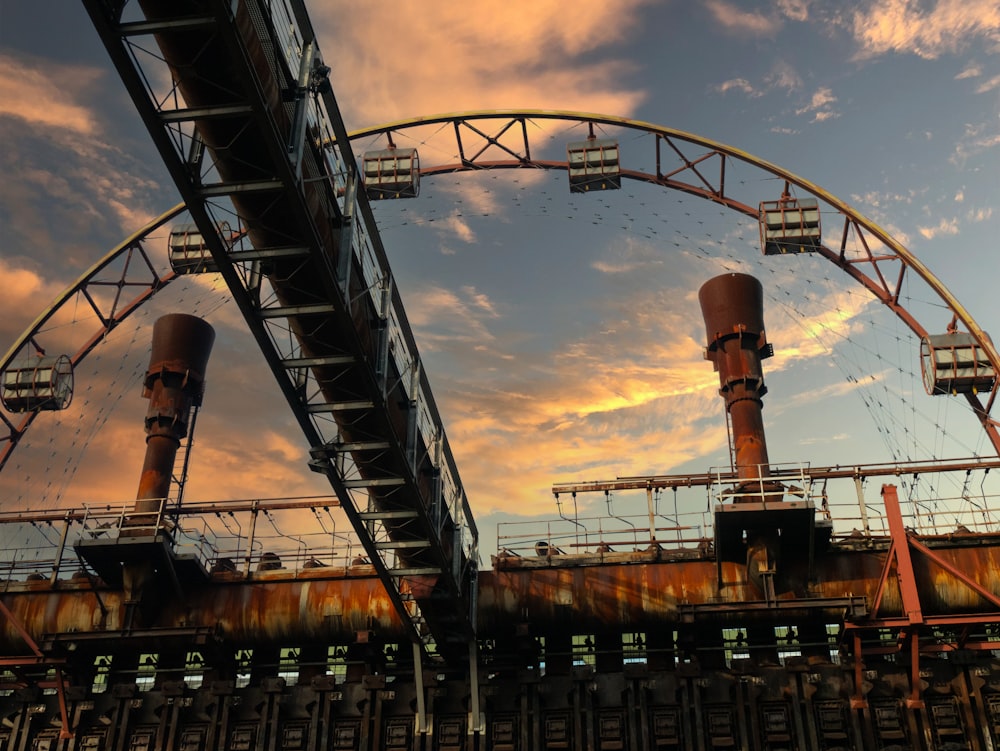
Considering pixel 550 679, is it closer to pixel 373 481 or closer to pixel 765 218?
pixel 373 481

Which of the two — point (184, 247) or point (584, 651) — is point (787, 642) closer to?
point (584, 651)

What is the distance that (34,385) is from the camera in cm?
3272

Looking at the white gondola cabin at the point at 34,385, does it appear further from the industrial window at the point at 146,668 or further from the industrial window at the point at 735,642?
the industrial window at the point at 735,642

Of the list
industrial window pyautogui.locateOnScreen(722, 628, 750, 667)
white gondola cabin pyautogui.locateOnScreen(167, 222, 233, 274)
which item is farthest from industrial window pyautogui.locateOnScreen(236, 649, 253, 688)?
industrial window pyautogui.locateOnScreen(722, 628, 750, 667)

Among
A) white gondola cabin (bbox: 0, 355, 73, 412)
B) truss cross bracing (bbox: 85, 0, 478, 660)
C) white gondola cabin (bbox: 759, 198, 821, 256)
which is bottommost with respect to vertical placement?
truss cross bracing (bbox: 85, 0, 478, 660)

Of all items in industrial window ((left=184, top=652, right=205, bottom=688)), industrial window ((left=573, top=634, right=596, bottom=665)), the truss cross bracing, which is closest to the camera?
the truss cross bracing

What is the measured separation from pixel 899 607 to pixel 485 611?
11.3m

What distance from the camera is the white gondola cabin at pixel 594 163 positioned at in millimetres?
30422

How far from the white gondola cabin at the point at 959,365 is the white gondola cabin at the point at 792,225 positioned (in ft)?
16.5

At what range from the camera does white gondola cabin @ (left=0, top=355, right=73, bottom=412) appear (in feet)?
107

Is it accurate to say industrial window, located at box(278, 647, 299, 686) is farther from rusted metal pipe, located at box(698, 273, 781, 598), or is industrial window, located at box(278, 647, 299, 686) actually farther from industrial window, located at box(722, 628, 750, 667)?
rusted metal pipe, located at box(698, 273, 781, 598)

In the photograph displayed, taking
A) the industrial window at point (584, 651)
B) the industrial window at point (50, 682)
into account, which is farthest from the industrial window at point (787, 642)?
the industrial window at point (50, 682)

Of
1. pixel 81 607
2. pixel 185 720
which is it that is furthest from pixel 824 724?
pixel 81 607

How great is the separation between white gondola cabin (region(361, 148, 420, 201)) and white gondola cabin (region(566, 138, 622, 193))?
5.34 meters
